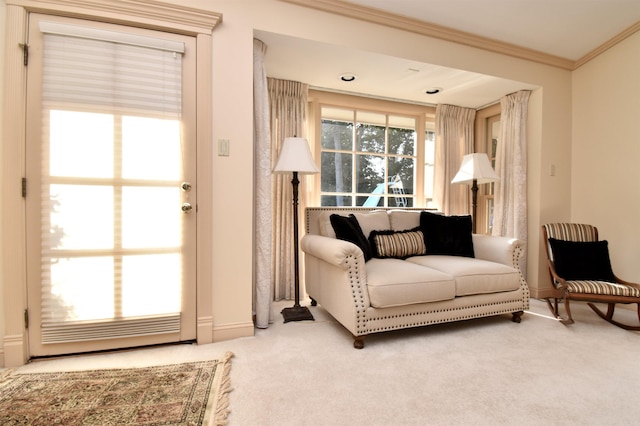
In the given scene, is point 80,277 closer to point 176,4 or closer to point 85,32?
point 85,32

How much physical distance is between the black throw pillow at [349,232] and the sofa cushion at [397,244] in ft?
0.54

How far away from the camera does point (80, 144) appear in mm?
1844

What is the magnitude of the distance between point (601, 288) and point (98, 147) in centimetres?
363

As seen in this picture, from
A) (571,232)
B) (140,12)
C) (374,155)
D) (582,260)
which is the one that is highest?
(140,12)

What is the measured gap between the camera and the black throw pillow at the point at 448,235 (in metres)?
2.80

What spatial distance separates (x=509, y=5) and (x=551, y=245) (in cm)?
205

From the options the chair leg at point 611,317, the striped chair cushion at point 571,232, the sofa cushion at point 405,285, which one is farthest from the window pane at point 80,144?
the chair leg at point 611,317

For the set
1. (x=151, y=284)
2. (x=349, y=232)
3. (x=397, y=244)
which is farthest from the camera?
(x=397, y=244)

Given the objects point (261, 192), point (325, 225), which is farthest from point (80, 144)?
point (325, 225)

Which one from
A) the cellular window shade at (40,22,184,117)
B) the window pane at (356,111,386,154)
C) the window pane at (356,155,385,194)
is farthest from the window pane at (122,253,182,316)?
the window pane at (356,111,386,154)

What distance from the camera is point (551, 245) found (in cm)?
270

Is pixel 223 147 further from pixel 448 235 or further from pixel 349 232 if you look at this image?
pixel 448 235

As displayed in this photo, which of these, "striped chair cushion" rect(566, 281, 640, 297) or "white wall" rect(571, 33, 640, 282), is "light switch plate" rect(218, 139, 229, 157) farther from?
"white wall" rect(571, 33, 640, 282)

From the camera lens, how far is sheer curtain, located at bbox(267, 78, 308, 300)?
3.03 m
